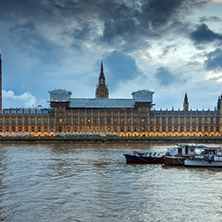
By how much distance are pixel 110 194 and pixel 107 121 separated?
14802cm

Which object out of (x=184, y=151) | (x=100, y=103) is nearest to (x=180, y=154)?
(x=184, y=151)

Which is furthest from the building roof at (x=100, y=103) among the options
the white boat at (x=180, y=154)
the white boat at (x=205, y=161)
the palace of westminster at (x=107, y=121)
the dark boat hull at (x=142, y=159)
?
the white boat at (x=205, y=161)

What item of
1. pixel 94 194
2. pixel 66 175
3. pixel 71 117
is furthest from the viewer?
pixel 71 117

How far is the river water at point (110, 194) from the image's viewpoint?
1071 inches

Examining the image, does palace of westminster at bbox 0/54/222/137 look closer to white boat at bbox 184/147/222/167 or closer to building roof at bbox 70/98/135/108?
building roof at bbox 70/98/135/108

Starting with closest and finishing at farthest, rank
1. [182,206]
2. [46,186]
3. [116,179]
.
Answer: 1. [182,206]
2. [46,186]
3. [116,179]

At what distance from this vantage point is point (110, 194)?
112 feet

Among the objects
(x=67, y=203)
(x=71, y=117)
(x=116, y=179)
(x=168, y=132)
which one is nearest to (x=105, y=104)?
(x=71, y=117)

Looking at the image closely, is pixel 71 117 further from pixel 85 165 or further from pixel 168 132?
pixel 85 165

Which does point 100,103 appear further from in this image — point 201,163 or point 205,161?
point 205,161

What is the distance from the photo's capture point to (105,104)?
185500 mm

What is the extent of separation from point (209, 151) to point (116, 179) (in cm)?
2488

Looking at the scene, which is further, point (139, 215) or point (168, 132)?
point (168, 132)

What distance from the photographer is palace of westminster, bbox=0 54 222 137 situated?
181 meters
